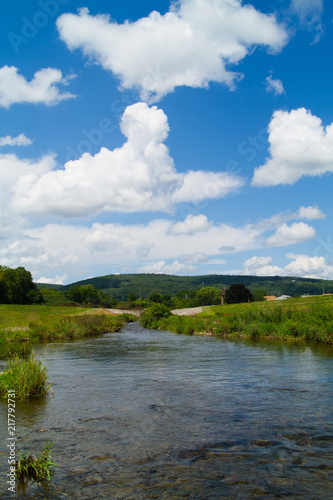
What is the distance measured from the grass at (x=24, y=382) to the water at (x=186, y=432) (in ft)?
2.23

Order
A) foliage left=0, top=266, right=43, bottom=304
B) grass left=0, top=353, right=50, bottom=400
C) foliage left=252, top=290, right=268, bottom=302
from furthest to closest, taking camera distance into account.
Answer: foliage left=252, top=290, right=268, bottom=302 < foliage left=0, top=266, right=43, bottom=304 < grass left=0, top=353, right=50, bottom=400

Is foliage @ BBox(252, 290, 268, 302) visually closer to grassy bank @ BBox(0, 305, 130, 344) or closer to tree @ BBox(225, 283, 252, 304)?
tree @ BBox(225, 283, 252, 304)

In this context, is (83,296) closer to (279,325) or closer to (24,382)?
(279,325)

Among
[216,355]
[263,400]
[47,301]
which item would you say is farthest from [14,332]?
[47,301]

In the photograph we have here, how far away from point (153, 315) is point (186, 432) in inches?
2172

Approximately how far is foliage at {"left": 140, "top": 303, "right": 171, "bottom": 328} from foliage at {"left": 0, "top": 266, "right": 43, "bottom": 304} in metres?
64.8

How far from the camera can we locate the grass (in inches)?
548

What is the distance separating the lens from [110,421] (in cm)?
1117

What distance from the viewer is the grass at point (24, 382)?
13.9m

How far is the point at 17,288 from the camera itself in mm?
118438

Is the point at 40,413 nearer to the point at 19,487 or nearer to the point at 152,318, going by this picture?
the point at 19,487

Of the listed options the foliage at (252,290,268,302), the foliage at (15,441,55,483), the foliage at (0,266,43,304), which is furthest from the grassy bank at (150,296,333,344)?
the foliage at (252,290,268,302)

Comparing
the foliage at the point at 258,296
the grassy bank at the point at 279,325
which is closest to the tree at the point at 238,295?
the foliage at the point at 258,296

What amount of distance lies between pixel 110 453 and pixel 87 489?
1.74 metres
